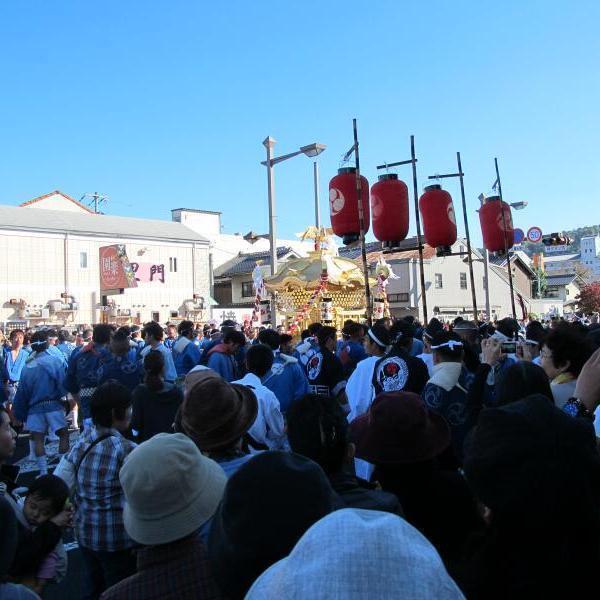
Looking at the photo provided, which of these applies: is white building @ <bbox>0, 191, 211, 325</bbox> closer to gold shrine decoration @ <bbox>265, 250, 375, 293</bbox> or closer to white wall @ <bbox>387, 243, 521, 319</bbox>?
white wall @ <bbox>387, 243, 521, 319</bbox>

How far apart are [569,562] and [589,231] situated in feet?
651

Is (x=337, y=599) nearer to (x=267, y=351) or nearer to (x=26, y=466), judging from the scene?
(x=267, y=351)

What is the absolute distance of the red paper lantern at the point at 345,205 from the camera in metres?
10.5

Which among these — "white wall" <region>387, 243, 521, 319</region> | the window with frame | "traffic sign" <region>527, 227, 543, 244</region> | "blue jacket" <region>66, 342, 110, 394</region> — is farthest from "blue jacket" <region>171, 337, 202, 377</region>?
"traffic sign" <region>527, 227, 543, 244</region>

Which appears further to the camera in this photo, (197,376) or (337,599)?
(197,376)

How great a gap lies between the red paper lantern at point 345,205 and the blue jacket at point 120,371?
5046mm

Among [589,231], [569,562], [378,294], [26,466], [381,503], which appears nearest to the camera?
[569,562]

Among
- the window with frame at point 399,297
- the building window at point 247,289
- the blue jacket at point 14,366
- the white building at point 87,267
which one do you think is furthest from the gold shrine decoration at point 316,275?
the building window at point 247,289

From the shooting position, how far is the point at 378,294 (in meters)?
16.4

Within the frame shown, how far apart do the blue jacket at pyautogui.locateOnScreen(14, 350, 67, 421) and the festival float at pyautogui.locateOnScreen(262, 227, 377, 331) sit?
7.64 metres

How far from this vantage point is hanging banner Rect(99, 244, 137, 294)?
28.0 meters

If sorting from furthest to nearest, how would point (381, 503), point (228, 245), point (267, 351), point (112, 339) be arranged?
1. point (228, 245)
2. point (112, 339)
3. point (267, 351)
4. point (381, 503)

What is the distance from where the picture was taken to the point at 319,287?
14.4 metres

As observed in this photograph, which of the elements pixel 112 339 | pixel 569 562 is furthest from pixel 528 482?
pixel 112 339
